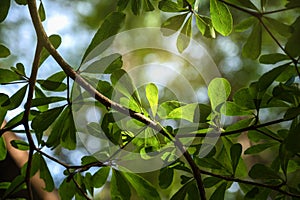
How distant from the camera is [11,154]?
86 centimetres

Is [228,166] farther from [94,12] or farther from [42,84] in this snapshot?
[94,12]

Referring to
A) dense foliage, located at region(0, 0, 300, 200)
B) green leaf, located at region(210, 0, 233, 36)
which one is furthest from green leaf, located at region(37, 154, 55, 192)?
green leaf, located at region(210, 0, 233, 36)

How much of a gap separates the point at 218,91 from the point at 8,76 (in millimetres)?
209

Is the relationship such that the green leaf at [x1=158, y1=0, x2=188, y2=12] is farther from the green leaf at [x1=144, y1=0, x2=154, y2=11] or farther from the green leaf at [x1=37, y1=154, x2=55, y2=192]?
the green leaf at [x1=37, y1=154, x2=55, y2=192]

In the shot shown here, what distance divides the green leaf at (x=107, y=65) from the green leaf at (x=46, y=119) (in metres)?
0.05

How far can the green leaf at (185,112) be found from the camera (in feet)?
1.34

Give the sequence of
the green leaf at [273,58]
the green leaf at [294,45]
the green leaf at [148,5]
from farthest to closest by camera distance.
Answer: the green leaf at [148,5] < the green leaf at [273,58] < the green leaf at [294,45]

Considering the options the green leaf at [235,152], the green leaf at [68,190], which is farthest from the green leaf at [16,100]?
the green leaf at [235,152]

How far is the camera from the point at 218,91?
1.38 feet

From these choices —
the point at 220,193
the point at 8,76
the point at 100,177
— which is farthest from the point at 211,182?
the point at 8,76

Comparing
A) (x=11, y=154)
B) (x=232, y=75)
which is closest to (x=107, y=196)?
(x=11, y=154)

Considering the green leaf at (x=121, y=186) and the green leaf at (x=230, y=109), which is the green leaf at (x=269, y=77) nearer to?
the green leaf at (x=230, y=109)

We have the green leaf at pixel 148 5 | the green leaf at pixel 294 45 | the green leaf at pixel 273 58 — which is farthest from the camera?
the green leaf at pixel 148 5

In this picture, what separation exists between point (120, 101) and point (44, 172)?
0.13 meters
